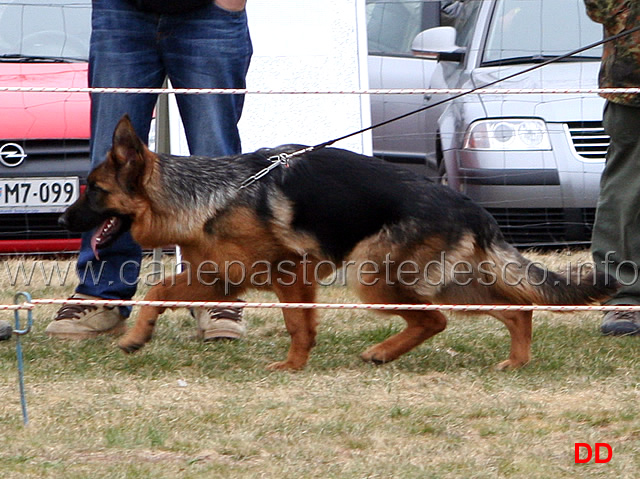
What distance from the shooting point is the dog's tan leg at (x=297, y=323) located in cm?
435

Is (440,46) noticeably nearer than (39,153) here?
No

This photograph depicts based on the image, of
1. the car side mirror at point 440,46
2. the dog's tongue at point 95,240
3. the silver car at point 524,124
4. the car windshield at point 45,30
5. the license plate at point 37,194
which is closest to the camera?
the dog's tongue at point 95,240

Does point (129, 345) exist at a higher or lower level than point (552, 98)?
lower

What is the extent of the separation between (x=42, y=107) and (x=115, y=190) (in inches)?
100

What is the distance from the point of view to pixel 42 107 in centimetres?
655

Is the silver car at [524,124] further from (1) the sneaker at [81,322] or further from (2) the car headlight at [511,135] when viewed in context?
(1) the sneaker at [81,322]

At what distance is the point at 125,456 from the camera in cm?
316

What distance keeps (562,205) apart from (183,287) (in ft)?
10.7

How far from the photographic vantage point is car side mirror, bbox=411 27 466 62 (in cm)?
759

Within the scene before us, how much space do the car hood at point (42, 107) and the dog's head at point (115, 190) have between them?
2.28m

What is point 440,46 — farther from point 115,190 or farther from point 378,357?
point 115,190

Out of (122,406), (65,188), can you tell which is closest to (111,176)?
(122,406)

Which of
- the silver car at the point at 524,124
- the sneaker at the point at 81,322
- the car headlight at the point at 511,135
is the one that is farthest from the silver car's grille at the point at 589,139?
the sneaker at the point at 81,322

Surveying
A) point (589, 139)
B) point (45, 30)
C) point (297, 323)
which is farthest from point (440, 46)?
point (297, 323)
